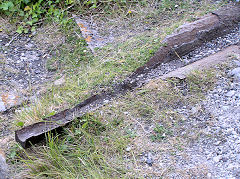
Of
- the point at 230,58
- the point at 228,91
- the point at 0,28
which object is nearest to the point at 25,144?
the point at 228,91

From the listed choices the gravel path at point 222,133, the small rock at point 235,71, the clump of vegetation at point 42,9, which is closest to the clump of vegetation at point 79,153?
the gravel path at point 222,133

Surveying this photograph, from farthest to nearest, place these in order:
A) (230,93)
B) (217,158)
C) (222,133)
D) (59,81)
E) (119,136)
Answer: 1. (59,81)
2. (230,93)
3. (119,136)
4. (222,133)
5. (217,158)

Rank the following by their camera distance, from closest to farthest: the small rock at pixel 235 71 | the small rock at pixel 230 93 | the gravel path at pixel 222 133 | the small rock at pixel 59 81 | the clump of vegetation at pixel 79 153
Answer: the gravel path at pixel 222 133 → the clump of vegetation at pixel 79 153 → the small rock at pixel 230 93 → the small rock at pixel 235 71 → the small rock at pixel 59 81

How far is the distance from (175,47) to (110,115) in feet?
3.82

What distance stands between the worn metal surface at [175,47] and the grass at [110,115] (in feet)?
0.30

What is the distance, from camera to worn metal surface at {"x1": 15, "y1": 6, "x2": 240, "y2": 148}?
2.78 m

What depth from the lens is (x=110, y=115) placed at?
9.16 ft

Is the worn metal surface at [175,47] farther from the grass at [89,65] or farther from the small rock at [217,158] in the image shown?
the small rock at [217,158]

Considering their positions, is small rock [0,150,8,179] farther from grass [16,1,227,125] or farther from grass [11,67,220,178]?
Answer: grass [16,1,227,125]

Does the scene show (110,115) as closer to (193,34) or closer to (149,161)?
(149,161)

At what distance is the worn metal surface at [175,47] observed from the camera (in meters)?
2.78

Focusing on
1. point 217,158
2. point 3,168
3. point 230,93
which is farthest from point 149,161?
point 3,168

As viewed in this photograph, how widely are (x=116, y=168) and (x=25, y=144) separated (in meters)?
0.83

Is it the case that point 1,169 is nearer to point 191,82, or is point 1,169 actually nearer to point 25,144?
point 25,144
